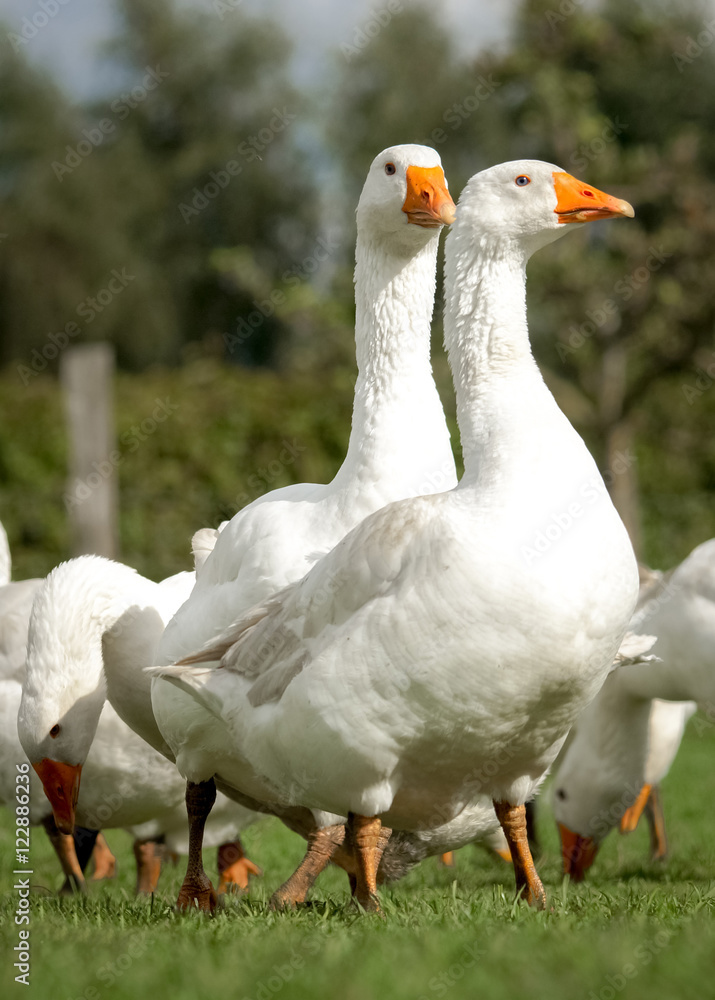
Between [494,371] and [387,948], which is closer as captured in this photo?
[387,948]

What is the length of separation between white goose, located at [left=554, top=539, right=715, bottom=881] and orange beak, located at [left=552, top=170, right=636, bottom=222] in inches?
111

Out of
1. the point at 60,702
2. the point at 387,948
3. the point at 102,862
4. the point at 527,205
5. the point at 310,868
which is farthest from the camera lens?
the point at 102,862

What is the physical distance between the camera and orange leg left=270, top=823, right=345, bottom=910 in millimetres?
4723

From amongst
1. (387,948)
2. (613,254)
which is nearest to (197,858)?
(387,948)

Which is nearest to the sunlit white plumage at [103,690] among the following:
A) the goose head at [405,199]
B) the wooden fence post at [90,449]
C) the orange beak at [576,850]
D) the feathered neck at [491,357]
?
the orange beak at [576,850]

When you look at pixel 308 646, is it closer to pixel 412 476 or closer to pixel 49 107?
pixel 412 476

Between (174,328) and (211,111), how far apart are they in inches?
270

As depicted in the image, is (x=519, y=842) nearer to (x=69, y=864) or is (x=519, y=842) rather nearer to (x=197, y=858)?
(x=197, y=858)

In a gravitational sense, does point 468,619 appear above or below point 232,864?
above

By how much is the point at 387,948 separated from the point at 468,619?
3.41 ft

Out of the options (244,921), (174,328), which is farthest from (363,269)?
(174,328)

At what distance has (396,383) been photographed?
17.7 feet

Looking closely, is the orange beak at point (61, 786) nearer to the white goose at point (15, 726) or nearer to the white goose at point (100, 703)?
the white goose at point (100, 703)

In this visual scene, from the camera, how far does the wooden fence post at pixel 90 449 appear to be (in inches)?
487
